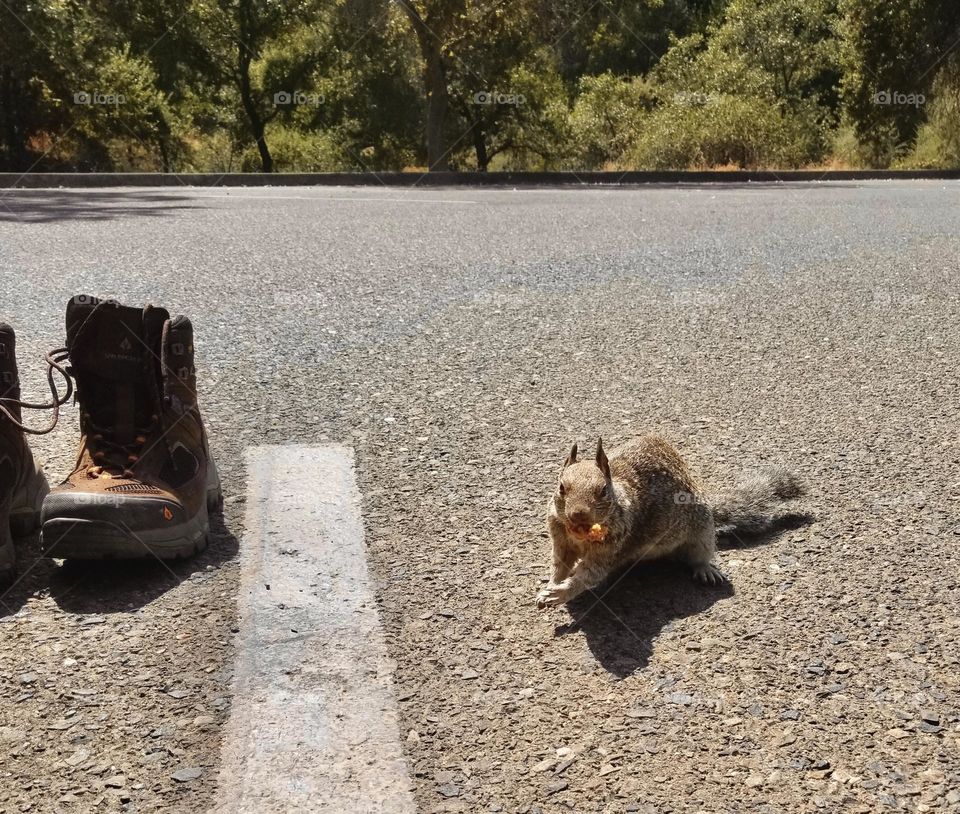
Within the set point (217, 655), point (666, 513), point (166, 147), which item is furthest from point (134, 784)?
point (166, 147)

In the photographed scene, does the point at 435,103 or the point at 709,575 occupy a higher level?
the point at 435,103

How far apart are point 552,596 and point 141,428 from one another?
126 centimetres

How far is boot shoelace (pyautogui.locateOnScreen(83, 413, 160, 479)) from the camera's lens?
308 centimetres

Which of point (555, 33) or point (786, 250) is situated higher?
point (555, 33)

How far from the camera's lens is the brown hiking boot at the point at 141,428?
2947mm

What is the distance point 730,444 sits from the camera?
4070 millimetres

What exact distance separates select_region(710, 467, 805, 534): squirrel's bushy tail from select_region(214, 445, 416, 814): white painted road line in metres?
1.04

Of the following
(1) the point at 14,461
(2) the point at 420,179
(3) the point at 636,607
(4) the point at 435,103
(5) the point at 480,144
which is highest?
(4) the point at 435,103

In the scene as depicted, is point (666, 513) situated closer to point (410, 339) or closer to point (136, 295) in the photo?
point (410, 339)

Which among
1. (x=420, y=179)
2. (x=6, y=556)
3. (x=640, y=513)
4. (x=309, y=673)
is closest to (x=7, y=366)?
(x=6, y=556)

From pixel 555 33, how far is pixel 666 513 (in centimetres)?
2743

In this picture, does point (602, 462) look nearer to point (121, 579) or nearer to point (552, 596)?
point (552, 596)

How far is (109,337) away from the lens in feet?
10.3

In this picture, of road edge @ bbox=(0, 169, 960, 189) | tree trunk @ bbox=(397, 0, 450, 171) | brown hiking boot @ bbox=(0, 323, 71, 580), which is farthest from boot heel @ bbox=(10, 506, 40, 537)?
tree trunk @ bbox=(397, 0, 450, 171)
